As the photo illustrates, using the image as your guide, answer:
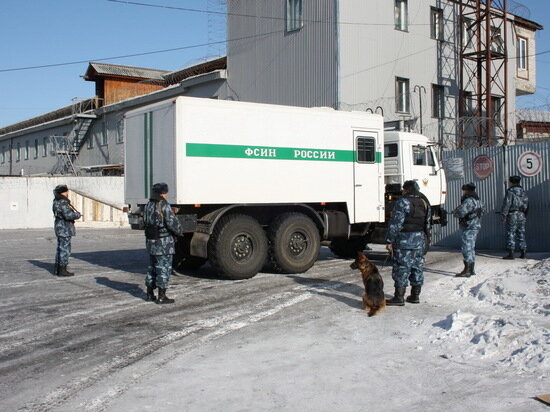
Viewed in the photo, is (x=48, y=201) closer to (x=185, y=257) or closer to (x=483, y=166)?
(x=185, y=257)

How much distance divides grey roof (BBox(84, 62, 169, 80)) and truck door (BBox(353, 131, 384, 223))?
94.9 ft

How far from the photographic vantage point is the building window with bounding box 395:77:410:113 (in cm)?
2569

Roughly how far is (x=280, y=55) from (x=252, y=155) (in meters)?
15.5

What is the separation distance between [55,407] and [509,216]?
431 inches

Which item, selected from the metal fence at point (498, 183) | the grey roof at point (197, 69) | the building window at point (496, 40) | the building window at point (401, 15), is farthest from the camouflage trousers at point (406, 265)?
the building window at point (496, 40)

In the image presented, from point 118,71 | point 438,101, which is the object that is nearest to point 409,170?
point 438,101

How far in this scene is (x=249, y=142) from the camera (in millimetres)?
10586

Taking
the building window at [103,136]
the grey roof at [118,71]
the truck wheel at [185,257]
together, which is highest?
the grey roof at [118,71]

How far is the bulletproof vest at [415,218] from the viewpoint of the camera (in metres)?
8.08

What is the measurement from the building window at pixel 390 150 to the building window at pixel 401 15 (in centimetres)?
1387

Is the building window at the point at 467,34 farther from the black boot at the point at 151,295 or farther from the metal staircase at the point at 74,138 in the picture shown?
the metal staircase at the point at 74,138

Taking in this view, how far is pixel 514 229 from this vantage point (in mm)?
12961

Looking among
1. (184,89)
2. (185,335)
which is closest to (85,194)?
(184,89)

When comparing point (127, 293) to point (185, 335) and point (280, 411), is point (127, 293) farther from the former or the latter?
point (280, 411)
